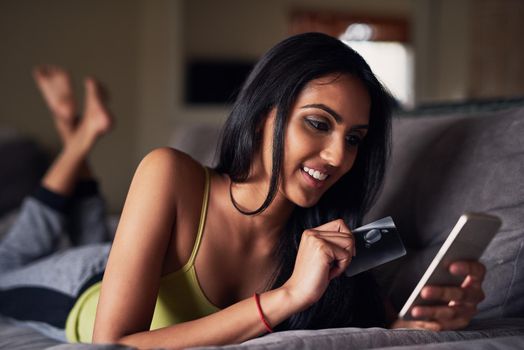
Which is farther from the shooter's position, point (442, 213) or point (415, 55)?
point (415, 55)

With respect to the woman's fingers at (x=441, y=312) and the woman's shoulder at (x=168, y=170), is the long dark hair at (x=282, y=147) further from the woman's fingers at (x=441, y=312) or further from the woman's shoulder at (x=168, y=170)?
the woman's fingers at (x=441, y=312)

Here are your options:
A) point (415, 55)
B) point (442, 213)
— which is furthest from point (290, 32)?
point (442, 213)

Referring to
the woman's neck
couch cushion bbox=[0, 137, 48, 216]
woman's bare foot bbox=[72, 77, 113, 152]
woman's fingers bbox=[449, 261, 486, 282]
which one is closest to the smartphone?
woman's fingers bbox=[449, 261, 486, 282]

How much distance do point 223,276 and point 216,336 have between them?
24cm

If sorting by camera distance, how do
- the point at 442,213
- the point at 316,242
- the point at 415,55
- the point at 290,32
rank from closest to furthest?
the point at 316,242
the point at 442,213
the point at 415,55
the point at 290,32

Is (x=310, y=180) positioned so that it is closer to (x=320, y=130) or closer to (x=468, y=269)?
(x=320, y=130)

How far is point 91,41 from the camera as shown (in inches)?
178

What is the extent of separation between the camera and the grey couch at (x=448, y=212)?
0.97 meters

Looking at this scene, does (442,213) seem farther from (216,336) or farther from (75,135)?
(75,135)

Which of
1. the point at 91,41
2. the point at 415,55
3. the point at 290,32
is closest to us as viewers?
the point at 91,41

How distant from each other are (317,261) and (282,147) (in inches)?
8.8

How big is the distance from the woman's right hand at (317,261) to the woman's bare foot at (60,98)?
1471 mm

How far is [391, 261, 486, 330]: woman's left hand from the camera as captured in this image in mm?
996

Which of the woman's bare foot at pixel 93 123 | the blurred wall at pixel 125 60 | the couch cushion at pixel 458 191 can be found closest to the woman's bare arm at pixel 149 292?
the couch cushion at pixel 458 191
